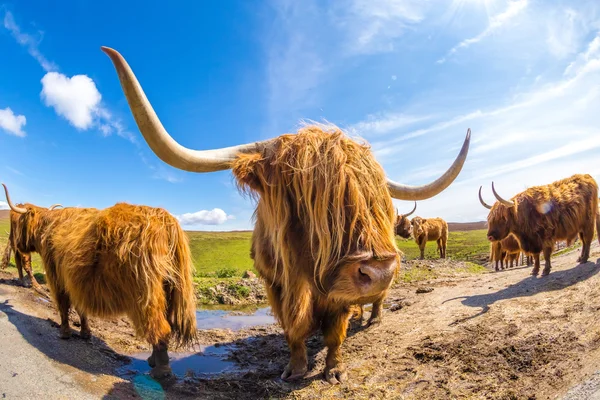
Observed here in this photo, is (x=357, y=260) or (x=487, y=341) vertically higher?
(x=357, y=260)

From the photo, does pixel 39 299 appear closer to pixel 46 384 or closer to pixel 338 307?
pixel 46 384

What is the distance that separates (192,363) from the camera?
430 centimetres

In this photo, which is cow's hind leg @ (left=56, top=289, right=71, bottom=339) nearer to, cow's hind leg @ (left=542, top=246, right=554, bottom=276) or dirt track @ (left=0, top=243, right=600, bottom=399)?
dirt track @ (left=0, top=243, right=600, bottom=399)

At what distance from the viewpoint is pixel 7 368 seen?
2.68 m

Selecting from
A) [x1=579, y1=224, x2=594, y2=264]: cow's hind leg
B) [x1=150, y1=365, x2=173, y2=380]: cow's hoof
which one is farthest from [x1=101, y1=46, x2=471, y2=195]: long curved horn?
[x1=579, y1=224, x2=594, y2=264]: cow's hind leg

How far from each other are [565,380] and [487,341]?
1097mm

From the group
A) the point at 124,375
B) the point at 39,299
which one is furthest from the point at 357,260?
the point at 39,299

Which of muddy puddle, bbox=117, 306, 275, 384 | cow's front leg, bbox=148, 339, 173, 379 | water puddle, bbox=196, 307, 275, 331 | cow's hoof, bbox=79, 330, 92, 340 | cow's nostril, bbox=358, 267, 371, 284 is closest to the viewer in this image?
cow's nostril, bbox=358, 267, 371, 284

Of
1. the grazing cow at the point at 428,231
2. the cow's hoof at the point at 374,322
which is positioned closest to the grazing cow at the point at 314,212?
the cow's hoof at the point at 374,322

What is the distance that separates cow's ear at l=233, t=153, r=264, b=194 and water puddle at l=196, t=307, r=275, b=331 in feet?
13.8

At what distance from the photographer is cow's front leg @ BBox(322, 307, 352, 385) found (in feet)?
10.5

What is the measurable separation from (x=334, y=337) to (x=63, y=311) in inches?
135

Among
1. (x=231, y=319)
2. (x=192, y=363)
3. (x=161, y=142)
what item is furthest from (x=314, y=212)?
Answer: (x=231, y=319)

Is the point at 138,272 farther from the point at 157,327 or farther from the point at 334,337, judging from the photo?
the point at 334,337
